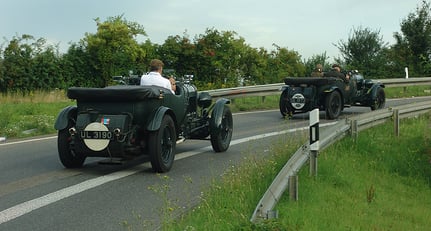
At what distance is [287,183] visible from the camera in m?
6.16

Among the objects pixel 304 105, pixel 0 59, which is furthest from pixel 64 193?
pixel 0 59

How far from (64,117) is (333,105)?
949 centimetres

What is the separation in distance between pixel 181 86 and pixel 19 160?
9.47ft

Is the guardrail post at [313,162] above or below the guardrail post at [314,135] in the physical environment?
below

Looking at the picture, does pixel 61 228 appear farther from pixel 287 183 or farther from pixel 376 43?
pixel 376 43

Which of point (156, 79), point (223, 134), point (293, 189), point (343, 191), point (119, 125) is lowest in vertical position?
point (343, 191)

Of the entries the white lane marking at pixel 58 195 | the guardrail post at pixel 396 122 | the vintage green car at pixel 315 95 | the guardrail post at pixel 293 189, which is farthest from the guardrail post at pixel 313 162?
the vintage green car at pixel 315 95

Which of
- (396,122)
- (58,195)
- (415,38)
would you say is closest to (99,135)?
(58,195)

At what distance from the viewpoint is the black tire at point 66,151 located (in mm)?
8398

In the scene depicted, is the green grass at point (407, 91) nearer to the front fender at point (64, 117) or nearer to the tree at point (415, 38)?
the tree at point (415, 38)

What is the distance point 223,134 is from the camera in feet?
35.3

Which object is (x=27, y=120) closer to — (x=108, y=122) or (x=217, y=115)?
(x=217, y=115)

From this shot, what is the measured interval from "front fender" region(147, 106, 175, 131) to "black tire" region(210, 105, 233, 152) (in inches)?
76.2

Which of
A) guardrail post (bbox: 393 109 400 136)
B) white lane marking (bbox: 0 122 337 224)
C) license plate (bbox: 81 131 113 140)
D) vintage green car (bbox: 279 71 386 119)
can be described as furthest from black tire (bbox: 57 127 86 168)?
vintage green car (bbox: 279 71 386 119)
